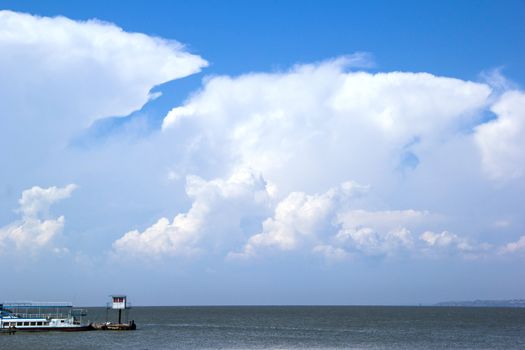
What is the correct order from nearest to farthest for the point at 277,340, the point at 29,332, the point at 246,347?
the point at 246,347
the point at 277,340
the point at 29,332

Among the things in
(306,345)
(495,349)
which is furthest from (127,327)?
(495,349)

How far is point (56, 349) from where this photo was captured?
8994 centimetres

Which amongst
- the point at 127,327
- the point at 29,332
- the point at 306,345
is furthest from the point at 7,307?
the point at 306,345

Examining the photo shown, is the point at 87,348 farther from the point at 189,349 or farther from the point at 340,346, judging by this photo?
the point at 340,346

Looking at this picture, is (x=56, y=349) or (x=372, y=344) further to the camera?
(x=372, y=344)

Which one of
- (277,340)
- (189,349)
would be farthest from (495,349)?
(189,349)

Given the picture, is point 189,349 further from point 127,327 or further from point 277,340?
point 127,327

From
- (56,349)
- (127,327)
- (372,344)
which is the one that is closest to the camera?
(56,349)

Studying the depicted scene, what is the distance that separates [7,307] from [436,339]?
9262 cm

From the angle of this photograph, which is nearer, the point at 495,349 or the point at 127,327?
the point at 495,349

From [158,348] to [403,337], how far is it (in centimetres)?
5180

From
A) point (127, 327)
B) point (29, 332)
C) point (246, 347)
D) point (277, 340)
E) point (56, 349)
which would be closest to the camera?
point (56, 349)

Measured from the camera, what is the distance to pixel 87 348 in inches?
3622

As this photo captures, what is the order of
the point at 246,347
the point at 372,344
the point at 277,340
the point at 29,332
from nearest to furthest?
1. the point at 246,347
2. the point at 372,344
3. the point at 277,340
4. the point at 29,332
